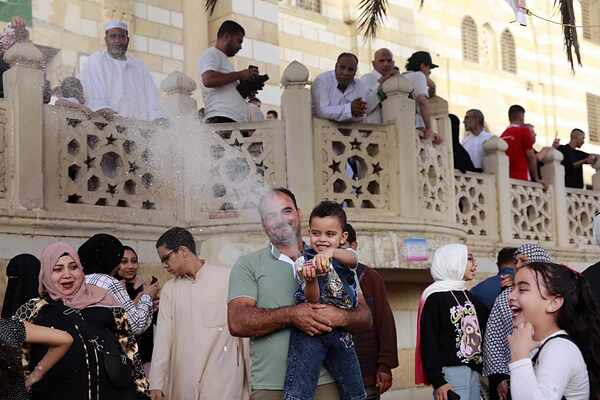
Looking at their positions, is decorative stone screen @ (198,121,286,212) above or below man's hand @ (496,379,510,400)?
above

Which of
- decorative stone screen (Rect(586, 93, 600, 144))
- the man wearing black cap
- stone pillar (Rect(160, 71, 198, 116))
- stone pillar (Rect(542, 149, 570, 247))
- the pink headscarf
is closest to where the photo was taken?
the pink headscarf

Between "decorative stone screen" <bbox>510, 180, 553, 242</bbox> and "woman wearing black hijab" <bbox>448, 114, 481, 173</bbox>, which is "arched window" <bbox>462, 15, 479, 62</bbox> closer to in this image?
"decorative stone screen" <bbox>510, 180, 553, 242</bbox>

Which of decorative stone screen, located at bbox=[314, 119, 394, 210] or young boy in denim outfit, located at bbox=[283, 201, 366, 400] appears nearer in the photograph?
young boy in denim outfit, located at bbox=[283, 201, 366, 400]

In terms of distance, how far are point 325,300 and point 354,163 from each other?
210 inches

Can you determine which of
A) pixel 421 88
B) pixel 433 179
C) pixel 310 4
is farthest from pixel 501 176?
pixel 310 4

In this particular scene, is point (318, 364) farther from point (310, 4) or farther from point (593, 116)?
point (593, 116)

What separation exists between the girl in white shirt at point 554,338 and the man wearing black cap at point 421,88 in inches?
246

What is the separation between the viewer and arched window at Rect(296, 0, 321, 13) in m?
17.4

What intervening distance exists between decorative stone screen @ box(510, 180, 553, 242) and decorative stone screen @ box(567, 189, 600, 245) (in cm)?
54

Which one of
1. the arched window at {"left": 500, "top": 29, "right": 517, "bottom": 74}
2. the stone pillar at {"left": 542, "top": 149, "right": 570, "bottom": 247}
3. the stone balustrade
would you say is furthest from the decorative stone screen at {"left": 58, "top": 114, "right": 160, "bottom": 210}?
the arched window at {"left": 500, "top": 29, "right": 517, "bottom": 74}

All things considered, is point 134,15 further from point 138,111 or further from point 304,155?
Result: point 304,155

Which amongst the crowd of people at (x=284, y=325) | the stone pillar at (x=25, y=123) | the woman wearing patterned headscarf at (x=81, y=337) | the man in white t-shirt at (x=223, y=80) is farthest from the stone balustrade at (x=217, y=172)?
the woman wearing patterned headscarf at (x=81, y=337)

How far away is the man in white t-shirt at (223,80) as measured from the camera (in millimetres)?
9695

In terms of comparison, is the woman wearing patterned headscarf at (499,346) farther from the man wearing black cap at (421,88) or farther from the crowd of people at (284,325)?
the man wearing black cap at (421,88)
